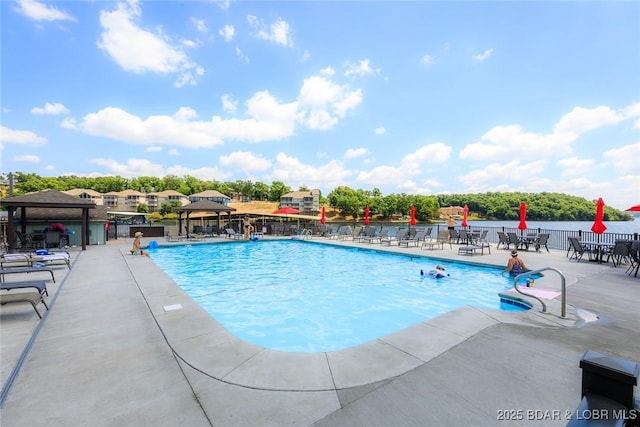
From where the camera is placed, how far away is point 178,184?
100750mm

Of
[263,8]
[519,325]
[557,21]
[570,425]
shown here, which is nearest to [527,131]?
[557,21]

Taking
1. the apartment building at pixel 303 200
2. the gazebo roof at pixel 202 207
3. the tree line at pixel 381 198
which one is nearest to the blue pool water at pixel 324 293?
the gazebo roof at pixel 202 207

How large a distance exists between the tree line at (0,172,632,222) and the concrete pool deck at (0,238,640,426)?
82.8 feet

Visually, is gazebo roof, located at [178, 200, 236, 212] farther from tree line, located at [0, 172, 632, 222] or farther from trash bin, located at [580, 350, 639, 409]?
trash bin, located at [580, 350, 639, 409]

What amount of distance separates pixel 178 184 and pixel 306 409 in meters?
111

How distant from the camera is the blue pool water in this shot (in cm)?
560

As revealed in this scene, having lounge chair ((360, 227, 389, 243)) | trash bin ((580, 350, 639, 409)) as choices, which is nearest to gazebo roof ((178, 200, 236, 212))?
lounge chair ((360, 227, 389, 243))

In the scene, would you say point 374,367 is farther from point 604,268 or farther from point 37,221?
point 37,221

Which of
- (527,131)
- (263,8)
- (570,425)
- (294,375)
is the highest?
(263,8)

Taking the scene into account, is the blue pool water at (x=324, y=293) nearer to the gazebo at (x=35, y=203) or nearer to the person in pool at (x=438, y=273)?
the person in pool at (x=438, y=273)

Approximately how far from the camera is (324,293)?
7.75 m

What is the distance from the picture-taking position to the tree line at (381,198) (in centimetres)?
4013

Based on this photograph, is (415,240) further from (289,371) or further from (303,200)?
(303,200)

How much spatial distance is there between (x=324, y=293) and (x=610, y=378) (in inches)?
272
